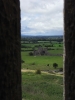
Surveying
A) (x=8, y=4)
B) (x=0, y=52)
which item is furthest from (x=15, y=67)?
(x=8, y=4)
